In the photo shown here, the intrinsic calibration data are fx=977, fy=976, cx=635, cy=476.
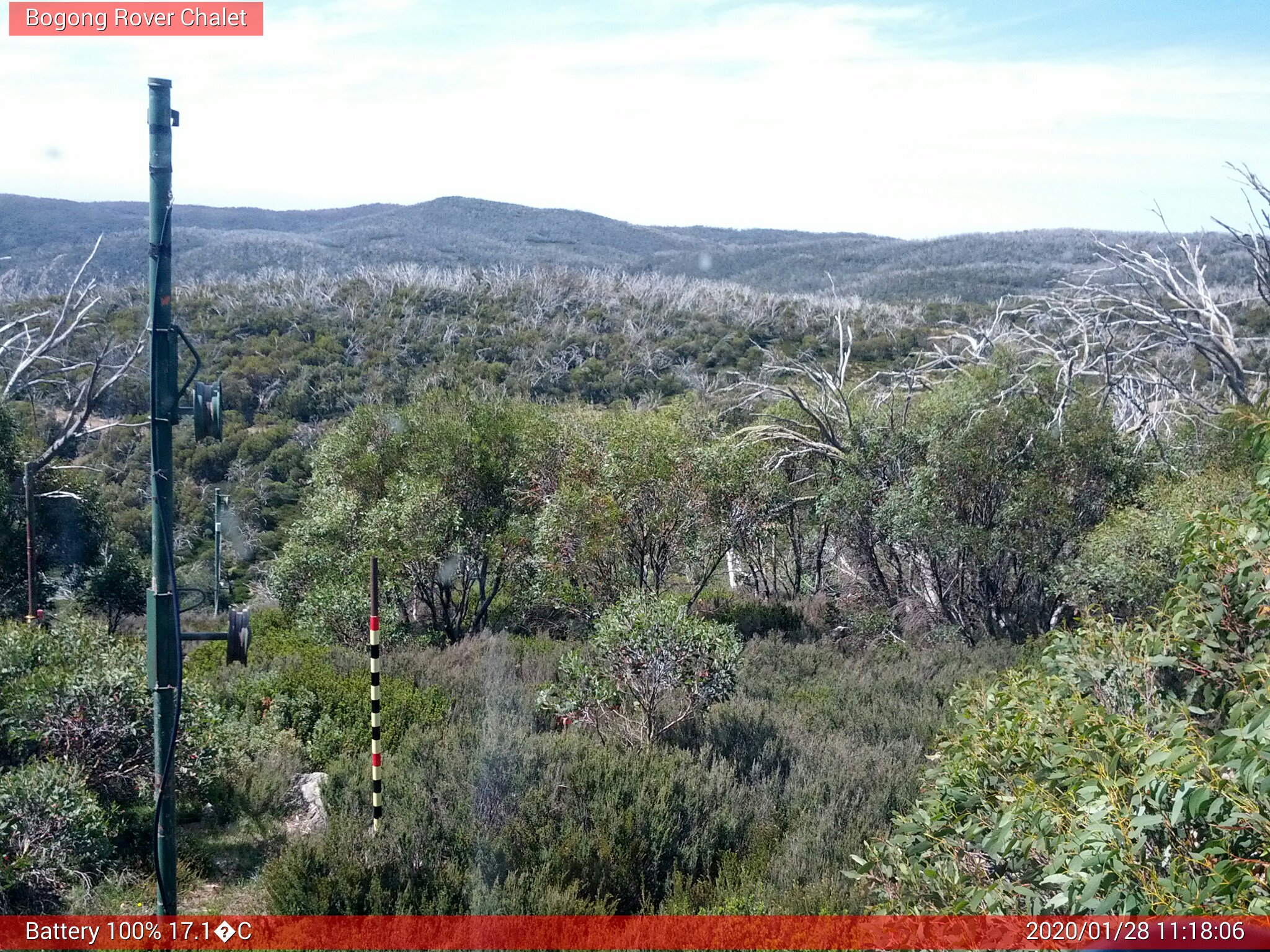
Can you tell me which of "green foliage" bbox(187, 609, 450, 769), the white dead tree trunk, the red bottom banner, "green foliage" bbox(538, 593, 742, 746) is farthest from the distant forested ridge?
the red bottom banner

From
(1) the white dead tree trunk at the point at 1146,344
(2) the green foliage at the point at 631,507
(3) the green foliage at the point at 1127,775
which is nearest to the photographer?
(3) the green foliage at the point at 1127,775

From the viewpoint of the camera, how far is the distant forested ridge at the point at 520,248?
44.5 m

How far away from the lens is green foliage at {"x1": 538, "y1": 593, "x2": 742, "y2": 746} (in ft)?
25.4

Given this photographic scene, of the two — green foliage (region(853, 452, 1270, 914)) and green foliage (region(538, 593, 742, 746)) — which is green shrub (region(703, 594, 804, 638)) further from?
green foliage (region(853, 452, 1270, 914))

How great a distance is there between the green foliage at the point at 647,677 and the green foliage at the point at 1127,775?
3142 millimetres

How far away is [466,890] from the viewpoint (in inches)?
207

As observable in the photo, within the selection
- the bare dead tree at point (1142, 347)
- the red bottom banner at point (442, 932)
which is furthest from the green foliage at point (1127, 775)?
the bare dead tree at point (1142, 347)

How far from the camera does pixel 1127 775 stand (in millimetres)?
3357

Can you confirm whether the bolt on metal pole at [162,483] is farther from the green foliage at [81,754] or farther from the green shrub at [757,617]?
the green shrub at [757,617]

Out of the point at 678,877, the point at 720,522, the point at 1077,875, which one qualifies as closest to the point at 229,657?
the point at 678,877

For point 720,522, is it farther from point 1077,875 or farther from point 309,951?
point 1077,875

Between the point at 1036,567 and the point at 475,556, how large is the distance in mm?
7285

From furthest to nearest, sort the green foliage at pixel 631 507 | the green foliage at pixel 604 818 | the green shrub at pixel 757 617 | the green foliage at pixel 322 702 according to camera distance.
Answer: the green shrub at pixel 757 617, the green foliage at pixel 631 507, the green foliage at pixel 322 702, the green foliage at pixel 604 818

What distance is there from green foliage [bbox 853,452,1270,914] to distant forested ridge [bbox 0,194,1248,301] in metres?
35.0
